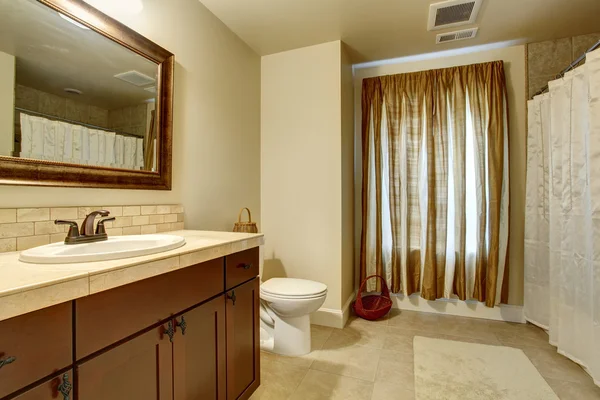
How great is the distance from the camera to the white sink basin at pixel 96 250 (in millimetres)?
910

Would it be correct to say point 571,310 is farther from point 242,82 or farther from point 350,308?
point 242,82

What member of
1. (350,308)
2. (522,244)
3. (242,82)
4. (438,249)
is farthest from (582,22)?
(350,308)

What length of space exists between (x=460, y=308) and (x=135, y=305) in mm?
2869

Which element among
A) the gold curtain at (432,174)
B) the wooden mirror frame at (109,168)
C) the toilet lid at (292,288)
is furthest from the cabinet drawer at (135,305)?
the gold curtain at (432,174)

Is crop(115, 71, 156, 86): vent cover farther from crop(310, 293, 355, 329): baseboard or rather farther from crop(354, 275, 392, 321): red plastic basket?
crop(354, 275, 392, 321): red plastic basket

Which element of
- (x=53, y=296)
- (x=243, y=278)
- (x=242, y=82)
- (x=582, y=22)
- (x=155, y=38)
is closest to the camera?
(x=53, y=296)

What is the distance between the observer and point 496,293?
271cm

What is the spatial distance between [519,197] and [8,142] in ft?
11.3

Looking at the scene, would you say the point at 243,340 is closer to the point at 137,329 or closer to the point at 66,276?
the point at 137,329

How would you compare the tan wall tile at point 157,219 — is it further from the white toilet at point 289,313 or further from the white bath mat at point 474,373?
the white bath mat at point 474,373

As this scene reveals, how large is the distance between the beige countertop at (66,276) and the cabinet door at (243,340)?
0.40 meters

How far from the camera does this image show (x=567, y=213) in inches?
79.1

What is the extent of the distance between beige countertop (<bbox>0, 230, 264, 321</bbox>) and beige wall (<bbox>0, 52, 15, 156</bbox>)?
41cm

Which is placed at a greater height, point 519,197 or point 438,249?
point 519,197
